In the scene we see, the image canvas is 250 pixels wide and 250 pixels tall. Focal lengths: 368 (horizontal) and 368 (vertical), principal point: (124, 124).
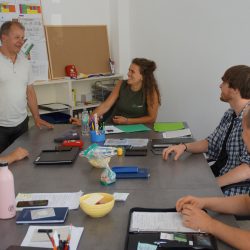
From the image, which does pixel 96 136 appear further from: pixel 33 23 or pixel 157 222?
pixel 33 23

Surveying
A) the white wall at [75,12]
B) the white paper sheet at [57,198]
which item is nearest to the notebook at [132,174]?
the white paper sheet at [57,198]

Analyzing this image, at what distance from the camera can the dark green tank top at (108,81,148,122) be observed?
347 centimetres

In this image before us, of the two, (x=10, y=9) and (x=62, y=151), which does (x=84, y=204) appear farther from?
(x=10, y=9)

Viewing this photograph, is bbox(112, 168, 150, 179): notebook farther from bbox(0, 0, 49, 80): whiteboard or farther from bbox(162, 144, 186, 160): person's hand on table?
bbox(0, 0, 49, 80): whiteboard

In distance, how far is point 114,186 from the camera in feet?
5.95

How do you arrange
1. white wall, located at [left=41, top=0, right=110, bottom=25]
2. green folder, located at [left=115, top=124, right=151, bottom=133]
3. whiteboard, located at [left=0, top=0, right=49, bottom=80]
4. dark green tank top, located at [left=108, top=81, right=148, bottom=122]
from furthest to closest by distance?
white wall, located at [left=41, top=0, right=110, bottom=25] → whiteboard, located at [left=0, top=0, right=49, bottom=80] → dark green tank top, located at [left=108, top=81, right=148, bottom=122] → green folder, located at [left=115, top=124, right=151, bottom=133]

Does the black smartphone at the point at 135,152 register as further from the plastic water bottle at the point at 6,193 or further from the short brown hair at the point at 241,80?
the plastic water bottle at the point at 6,193

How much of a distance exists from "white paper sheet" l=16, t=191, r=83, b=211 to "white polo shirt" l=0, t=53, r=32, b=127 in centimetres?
162

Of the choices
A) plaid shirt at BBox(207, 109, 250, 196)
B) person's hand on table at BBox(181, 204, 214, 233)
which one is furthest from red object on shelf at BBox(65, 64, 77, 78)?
person's hand on table at BBox(181, 204, 214, 233)

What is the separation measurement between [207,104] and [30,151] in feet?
7.18

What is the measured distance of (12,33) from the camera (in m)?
3.09

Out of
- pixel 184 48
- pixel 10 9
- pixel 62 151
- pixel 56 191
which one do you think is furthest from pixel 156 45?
pixel 56 191

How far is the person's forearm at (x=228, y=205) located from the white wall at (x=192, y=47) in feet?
7.36

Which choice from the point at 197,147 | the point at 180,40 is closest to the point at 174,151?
the point at 197,147
